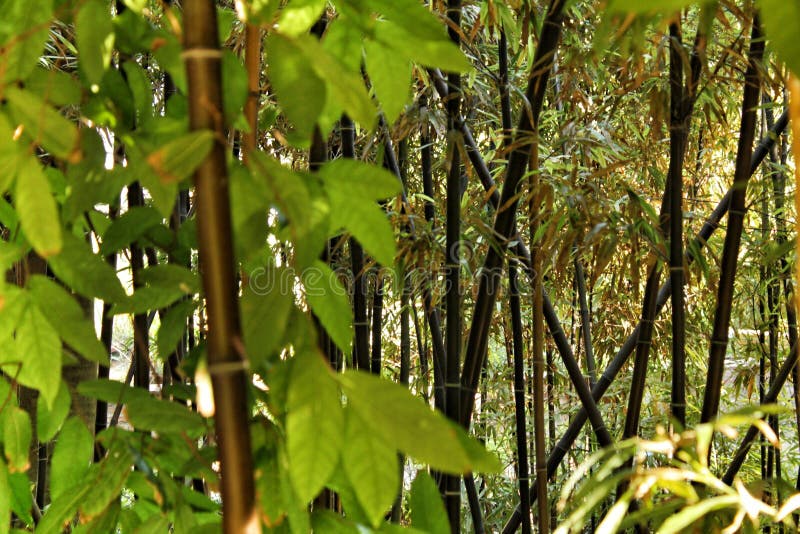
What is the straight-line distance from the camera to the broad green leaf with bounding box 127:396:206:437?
0.54m

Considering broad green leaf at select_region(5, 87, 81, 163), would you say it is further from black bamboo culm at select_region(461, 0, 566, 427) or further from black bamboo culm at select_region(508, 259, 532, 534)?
black bamboo culm at select_region(508, 259, 532, 534)

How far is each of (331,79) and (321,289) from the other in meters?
0.18

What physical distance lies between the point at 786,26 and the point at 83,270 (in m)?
0.46

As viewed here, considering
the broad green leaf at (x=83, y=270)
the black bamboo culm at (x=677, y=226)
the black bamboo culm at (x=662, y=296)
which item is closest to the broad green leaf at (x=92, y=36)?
the broad green leaf at (x=83, y=270)

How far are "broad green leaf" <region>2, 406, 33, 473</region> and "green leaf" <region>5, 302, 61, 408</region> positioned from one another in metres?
0.12

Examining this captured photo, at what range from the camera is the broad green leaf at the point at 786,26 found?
31cm

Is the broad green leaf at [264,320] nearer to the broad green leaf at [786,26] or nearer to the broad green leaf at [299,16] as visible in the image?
the broad green leaf at [299,16]

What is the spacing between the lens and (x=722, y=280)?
1222 mm

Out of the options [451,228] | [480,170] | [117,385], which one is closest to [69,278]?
[117,385]

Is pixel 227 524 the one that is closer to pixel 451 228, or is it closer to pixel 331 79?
pixel 331 79

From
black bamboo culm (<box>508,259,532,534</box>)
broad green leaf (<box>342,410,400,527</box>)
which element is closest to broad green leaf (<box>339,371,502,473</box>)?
broad green leaf (<box>342,410,400,527</box>)

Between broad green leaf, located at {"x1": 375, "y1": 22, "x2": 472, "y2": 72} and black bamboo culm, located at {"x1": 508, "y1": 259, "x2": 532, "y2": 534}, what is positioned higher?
broad green leaf, located at {"x1": 375, "y1": 22, "x2": 472, "y2": 72}

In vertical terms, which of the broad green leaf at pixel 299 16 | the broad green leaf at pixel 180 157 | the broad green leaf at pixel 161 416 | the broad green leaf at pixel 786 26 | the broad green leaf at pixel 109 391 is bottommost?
the broad green leaf at pixel 161 416

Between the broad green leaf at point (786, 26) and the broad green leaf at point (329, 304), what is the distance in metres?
0.34
